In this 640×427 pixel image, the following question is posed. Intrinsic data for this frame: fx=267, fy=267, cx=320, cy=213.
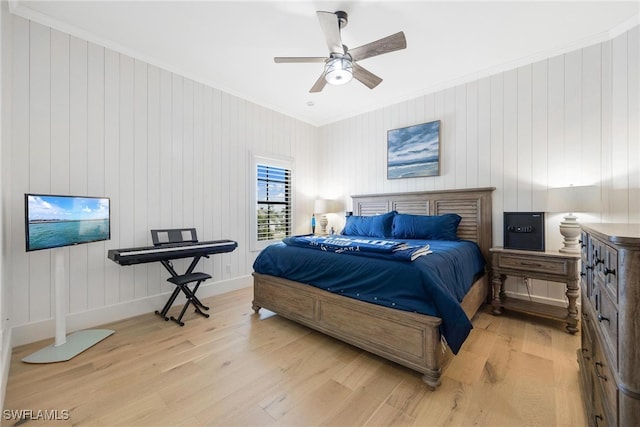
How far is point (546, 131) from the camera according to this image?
294cm

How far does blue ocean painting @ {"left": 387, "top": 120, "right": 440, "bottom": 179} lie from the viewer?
3.70 meters


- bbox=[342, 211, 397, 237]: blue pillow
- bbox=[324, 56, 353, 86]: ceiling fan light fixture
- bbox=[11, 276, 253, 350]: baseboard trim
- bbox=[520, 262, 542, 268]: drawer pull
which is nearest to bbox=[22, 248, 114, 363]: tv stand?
bbox=[11, 276, 253, 350]: baseboard trim

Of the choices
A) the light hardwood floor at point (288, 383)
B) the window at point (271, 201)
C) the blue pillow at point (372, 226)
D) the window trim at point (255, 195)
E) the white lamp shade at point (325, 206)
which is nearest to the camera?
the light hardwood floor at point (288, 383)

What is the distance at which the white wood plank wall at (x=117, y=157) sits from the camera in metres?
2.29

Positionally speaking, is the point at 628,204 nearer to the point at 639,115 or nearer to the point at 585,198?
the point at 585,198

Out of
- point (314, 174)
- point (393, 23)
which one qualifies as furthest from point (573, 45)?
point (314, 174)

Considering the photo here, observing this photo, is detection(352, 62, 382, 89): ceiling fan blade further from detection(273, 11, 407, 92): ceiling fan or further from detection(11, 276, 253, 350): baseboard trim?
detection(11, 276, 253, 350): baseboard trim

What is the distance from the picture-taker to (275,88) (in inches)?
146

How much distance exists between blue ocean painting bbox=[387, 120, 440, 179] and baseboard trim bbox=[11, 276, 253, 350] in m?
3.07

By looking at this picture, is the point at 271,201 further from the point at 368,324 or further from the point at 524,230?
the point at 524,230

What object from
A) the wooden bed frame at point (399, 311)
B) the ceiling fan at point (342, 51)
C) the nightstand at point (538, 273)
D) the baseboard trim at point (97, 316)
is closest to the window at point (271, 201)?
the baseboard trim at point (97, 316)

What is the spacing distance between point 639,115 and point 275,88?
152 inches

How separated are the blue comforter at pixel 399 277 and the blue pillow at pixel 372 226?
100 centimetres

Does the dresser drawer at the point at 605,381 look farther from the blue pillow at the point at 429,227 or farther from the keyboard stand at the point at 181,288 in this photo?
the keyboard stand at the point at 181,288
